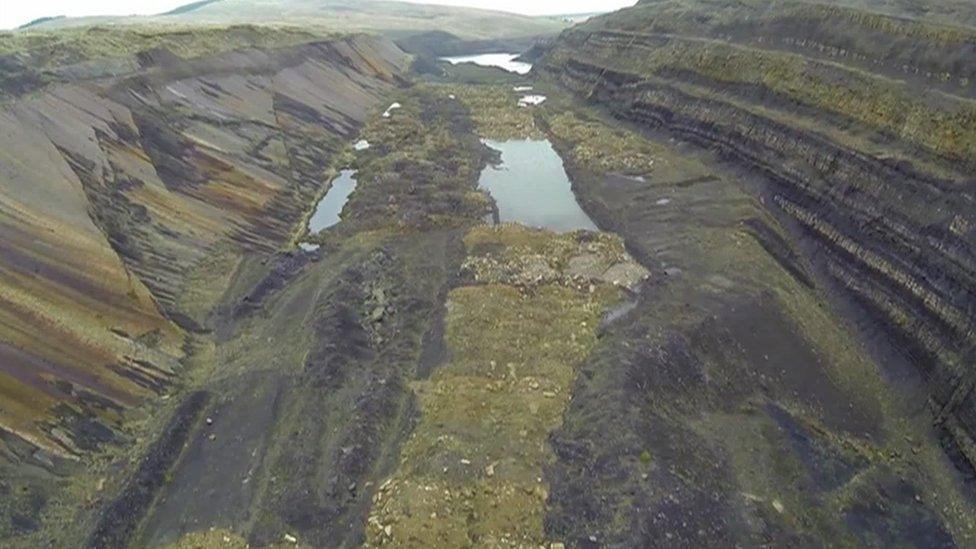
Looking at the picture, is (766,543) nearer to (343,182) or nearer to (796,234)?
(796,234)

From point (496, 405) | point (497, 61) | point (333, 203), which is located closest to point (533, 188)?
point (333, 203)

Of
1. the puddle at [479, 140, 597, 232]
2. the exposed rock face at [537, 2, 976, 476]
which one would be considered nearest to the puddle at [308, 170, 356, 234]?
the puddle at [479, 140, 597, 232]

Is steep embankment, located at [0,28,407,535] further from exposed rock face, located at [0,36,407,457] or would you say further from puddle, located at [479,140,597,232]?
puddle, located at [479,140,597,232]

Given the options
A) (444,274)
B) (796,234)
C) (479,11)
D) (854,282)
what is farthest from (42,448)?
(479,11)

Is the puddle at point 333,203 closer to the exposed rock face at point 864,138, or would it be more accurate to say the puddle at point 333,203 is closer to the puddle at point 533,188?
the puddle at point 533,188

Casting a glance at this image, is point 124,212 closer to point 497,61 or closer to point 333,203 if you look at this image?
point 333,203

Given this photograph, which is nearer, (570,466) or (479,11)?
(570,466)
